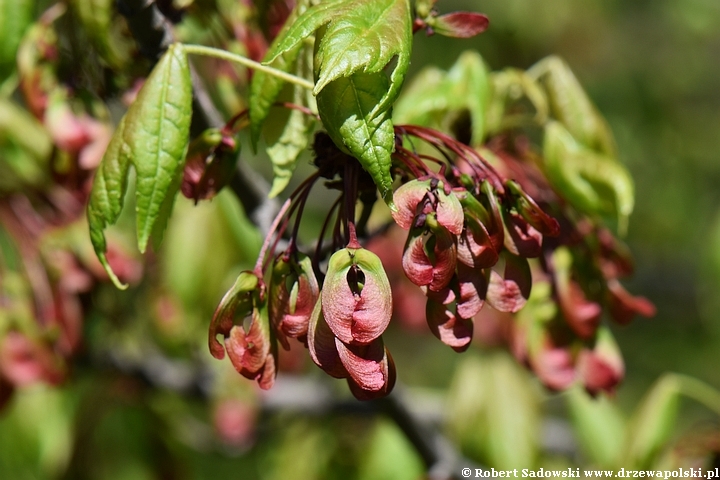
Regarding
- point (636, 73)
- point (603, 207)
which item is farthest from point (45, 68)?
point (636, 73)

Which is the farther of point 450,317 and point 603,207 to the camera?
point 603,207

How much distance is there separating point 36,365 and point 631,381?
3.66 m

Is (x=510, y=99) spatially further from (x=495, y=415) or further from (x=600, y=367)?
(x=495, y=415)

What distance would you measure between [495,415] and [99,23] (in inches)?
44.1

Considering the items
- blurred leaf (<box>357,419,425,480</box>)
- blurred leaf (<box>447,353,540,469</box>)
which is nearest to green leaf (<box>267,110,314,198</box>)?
blurred leaf (<box>447,353,540,469</box>)

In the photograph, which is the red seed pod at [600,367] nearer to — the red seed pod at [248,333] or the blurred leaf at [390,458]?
the red seed pod at [248,333]

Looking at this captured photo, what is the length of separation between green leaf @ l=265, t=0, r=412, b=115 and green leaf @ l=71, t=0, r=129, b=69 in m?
0.44

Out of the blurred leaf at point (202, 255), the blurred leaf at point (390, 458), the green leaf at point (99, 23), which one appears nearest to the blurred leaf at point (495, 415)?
the blurred leaf at point (390, 458)

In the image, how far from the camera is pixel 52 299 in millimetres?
1564

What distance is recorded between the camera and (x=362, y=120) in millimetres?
692

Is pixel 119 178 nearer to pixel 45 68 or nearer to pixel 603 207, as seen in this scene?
pixel 45 68

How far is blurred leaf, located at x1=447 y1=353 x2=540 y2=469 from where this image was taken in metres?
1.66

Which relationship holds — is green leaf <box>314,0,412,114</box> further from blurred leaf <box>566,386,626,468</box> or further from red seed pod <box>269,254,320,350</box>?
blurred leaf <box>566,386,626,468</box>

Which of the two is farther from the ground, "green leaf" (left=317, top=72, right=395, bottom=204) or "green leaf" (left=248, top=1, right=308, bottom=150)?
"green leaf" (left=317, top=72, right=395, bottom=204)
